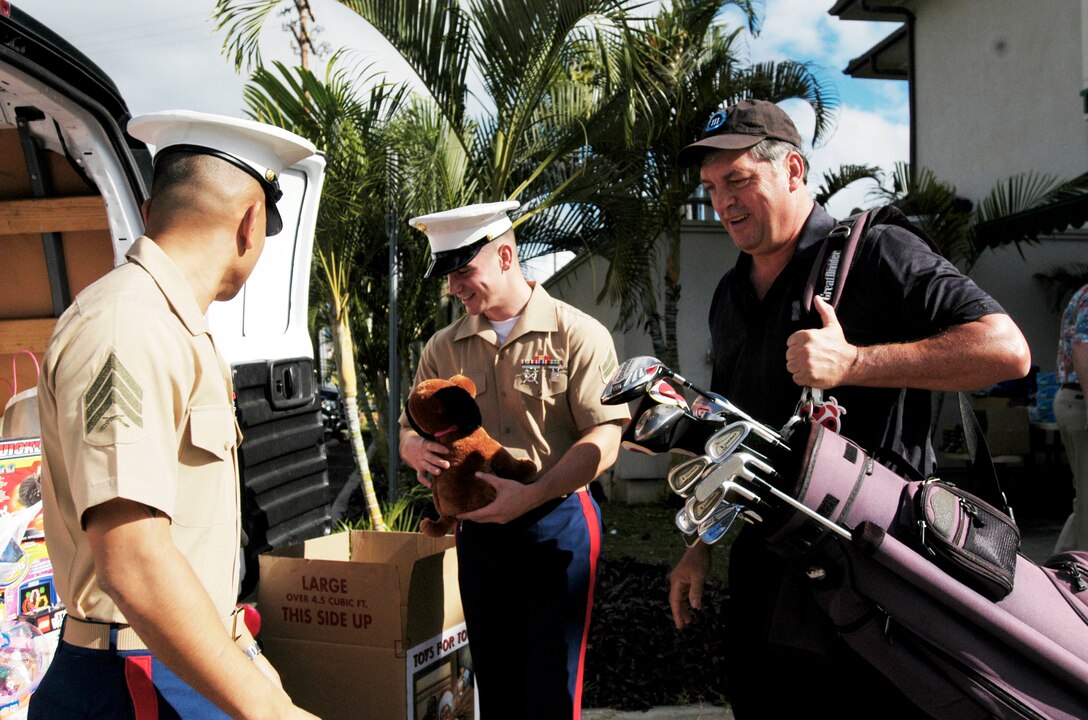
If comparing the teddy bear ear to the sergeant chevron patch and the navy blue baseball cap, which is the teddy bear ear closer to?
the navy blue baseball cap

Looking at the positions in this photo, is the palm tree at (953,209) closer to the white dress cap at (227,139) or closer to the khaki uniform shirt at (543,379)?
the khaki uniform shirt at (543,379)

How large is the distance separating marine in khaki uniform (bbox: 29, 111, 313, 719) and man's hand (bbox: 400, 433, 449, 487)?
0.97 meters

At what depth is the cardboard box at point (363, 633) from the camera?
9.45ft

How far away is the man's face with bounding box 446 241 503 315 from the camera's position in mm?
3004

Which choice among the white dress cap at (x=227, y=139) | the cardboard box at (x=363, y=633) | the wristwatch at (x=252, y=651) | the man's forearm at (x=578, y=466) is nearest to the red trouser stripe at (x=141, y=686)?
the wristwatch at (x=252, y=651)

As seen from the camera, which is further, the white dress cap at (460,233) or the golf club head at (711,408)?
the white dress cap at (460,233)

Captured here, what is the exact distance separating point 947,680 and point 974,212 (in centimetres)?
1008

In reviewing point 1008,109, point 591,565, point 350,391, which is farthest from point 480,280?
point 1008,109

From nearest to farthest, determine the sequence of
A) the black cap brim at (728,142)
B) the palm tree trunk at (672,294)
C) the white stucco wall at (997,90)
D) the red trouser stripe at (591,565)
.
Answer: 1. the black cap brim at (728,142)
2. the red trouser stripe at (591,565)
3. the palm tree trunk at (672,294)
4. the white stucco wall at (997,90)

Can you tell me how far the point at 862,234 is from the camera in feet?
6.88

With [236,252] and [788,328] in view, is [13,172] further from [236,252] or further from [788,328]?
[788,328]

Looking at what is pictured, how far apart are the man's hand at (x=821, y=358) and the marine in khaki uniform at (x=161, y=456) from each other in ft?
3.86

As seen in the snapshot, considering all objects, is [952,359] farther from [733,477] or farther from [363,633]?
[363,633]

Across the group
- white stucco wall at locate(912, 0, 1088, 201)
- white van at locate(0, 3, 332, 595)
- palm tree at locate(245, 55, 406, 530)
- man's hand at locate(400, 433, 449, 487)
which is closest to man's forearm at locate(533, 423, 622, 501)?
man's hand at locate(400, 433, 449, 487)
